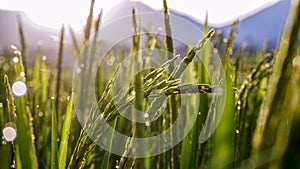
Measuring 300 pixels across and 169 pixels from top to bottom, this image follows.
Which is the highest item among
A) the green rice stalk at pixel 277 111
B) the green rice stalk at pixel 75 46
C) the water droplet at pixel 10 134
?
the green rice stalk at pixel 75 46

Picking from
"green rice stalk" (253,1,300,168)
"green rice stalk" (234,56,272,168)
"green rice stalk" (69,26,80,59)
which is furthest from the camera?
"green rice stalk" (69,26,80,59)

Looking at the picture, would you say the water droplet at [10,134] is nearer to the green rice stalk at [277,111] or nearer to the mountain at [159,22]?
the mountain at [159,22]

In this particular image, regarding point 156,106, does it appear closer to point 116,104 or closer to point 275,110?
point 116,104

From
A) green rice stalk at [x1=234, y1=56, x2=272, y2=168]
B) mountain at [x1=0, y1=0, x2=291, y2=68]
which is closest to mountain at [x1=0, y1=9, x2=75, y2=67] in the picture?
mountain at [x1=0, y1=0, x2=291, y2=68]

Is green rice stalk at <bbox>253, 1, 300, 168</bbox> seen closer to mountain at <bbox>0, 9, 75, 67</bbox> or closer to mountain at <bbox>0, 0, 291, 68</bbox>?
mountain at <bbox>0, 0, 291, 68</bbox>

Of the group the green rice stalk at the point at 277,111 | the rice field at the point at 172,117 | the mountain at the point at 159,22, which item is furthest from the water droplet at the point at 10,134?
the green rice stalk at the point at 277,111

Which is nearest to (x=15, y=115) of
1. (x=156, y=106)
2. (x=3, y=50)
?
(x=156, y=106)

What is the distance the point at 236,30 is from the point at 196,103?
25 centimetres

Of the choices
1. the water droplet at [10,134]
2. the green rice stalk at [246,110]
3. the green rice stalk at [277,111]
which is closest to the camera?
the green rice stalk at [277,111]

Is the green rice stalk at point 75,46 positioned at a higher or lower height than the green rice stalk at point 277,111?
higher

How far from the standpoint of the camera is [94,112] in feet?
1.43

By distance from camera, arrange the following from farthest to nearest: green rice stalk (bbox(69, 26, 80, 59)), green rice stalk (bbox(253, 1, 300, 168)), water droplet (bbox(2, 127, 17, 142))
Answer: green rice stalk (bbox(69, 26, 80, 59)) → water droplet (bbox(2, 127, 17, 142)) → green rice stalk (bbox(253, 1, 300, 168))

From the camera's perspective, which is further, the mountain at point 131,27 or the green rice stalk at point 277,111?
the mountain at point 131,27

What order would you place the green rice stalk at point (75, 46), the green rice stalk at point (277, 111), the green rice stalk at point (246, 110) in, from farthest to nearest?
1. the green rice stalk at point (75, 46)
2. the green rice stalk at point (246, 110)
3. the green rice stalk at point (277, 111)
